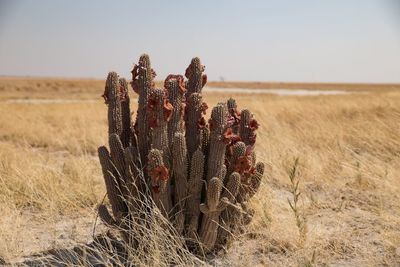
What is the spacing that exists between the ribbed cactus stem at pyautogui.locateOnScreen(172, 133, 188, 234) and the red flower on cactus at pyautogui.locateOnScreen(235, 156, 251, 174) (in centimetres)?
41

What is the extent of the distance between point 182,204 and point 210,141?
55 centimetres

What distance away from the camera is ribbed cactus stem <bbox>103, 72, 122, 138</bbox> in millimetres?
3719

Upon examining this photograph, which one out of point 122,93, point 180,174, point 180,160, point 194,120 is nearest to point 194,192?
point 180,174

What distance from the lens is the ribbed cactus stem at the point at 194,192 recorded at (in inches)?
135

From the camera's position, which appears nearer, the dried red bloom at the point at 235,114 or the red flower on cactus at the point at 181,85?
the red flower on cactus at the point at 181,85

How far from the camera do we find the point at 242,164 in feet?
Answer: 11.5

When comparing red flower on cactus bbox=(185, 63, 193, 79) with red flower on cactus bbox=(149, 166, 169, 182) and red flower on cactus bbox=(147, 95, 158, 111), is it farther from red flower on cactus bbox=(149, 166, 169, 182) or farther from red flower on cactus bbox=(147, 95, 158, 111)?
red flower on cactus bbox=(149, 166, 169, 182)

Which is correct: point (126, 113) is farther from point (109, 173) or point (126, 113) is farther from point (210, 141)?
point (210, 141)

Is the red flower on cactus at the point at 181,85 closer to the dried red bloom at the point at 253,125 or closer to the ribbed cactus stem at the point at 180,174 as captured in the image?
the ribbed cactus stem at the point at 180,174

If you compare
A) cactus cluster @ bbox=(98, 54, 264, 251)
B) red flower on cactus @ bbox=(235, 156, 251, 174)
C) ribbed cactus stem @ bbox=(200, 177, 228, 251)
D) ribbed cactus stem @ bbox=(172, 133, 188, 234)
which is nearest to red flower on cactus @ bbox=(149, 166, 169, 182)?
cactus cluster @ bbox=(98, 54, 264, 251)

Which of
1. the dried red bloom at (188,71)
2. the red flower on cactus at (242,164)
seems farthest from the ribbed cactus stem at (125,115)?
the red flower on cactus at (242,164)

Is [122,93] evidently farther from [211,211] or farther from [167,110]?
[211,211]

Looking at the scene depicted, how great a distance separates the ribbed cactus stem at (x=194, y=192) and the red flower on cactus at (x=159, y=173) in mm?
219

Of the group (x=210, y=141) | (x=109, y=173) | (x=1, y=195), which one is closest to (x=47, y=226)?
(x=1, y=195)
